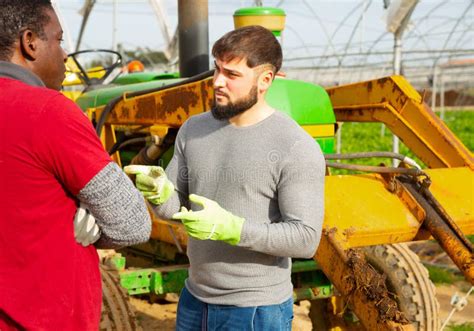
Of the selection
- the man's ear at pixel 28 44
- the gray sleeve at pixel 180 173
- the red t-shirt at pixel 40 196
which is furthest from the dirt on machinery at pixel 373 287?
the man's ear at pixel 28 44

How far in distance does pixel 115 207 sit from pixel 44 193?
174 mm

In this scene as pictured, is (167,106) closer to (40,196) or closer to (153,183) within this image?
(153,183)

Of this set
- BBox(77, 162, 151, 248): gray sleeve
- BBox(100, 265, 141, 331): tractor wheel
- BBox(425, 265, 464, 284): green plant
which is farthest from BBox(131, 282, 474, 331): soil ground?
BBox(77, 162, 151, 248): gray sleeve

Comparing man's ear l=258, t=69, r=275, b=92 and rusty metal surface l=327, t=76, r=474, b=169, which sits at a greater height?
man's ear l=258, t=69, r=275, b=92

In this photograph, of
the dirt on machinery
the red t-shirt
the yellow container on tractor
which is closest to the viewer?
the red t-shirt

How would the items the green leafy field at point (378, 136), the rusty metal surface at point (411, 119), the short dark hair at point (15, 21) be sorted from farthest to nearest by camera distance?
1. the green leafy field at point (378, 136)
2. the rusty metal surface at point (411, 119)
3. the short dark hair at point (15, 21)

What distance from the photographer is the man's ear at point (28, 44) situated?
191 centimetres

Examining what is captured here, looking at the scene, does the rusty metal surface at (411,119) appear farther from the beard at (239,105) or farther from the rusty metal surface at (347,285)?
the beard at (239,105)

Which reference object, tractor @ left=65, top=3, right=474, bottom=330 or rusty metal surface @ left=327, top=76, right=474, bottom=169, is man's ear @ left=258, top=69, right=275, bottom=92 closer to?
tractor @ left=65, top=3, right=474, bottom=330

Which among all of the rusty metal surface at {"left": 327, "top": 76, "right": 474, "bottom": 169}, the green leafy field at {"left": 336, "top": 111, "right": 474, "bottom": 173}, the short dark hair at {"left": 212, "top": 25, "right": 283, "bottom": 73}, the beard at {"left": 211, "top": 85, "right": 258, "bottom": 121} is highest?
the short dark hair at {"left": 212, "top": 25, "right": 283, "bottom": 73}

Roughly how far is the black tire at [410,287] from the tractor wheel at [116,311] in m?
1.35

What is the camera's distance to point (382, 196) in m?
3.33

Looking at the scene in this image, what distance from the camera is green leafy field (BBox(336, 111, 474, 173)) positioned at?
17.2 meters

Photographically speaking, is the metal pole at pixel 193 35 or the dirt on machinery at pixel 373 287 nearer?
the dirt on machinery at pixel 373 287
